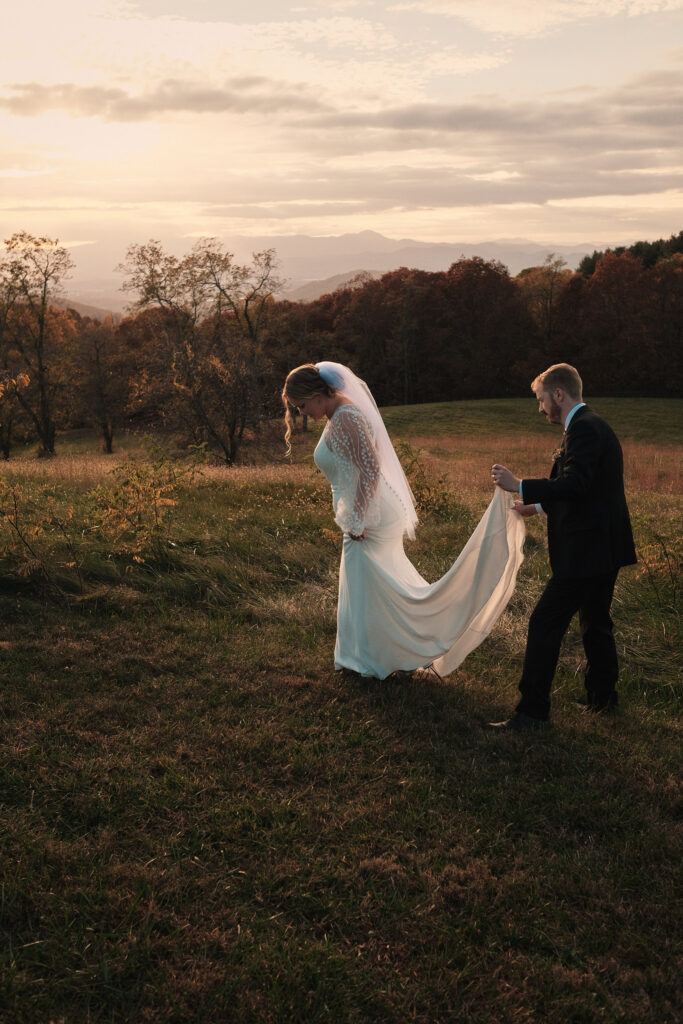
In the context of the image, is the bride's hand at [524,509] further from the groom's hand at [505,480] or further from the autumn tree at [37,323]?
the autumn tree at [37,323]

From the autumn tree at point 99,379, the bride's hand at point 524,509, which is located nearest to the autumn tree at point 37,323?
the autumn tree at point 99,379

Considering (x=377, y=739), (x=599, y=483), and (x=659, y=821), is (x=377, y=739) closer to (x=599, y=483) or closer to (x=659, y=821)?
(x=659, y=821)

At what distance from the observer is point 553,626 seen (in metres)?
5.08

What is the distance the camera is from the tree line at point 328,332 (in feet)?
132

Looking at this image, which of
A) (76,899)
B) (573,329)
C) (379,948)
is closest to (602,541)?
(379,948)

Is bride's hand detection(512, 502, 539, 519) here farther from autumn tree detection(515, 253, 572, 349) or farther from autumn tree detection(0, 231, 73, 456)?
autumn tree detection(515, 253, 572, 349)

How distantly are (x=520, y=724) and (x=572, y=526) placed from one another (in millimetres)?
1390

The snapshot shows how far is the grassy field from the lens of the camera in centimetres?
304

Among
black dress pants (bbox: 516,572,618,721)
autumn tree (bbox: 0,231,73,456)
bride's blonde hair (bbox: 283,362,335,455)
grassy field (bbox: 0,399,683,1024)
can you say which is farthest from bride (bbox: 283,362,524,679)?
autumn tree (bbox: 0,231,73,456)

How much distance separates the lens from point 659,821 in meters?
4.11

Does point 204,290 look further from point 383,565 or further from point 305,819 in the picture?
point 305,819

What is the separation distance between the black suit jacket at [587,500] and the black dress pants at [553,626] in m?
0.13

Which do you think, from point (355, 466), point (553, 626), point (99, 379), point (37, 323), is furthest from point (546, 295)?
point (553, 626)

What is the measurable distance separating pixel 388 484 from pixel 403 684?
156 cm
